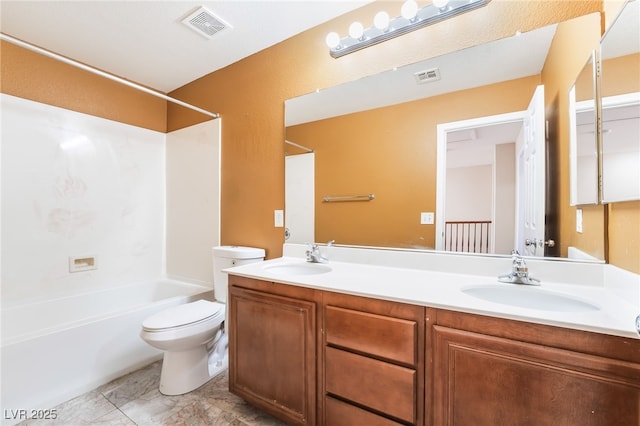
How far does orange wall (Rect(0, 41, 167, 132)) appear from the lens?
1.89 m

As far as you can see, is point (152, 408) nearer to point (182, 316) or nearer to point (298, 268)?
point (182, 316)

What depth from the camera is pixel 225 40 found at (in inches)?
77.2

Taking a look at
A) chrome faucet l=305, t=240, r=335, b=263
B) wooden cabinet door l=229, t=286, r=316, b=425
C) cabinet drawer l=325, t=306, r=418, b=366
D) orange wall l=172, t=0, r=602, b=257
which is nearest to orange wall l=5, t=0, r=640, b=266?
orange wall l=172, t=0, r=602, b=257

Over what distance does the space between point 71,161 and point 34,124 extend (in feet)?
1.03

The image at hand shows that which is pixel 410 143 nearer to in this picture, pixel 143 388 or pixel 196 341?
pixel 196 341

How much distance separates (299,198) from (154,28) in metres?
1.51

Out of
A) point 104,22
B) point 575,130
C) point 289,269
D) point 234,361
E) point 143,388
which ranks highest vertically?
point 104,22

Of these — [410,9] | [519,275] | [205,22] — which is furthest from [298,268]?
[205,22]

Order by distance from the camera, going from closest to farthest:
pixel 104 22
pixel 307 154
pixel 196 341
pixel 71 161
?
pixel 196 341, pixel 104 22, pixel 307 154, pixel 71 161

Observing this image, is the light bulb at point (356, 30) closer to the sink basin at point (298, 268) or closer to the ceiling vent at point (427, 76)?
the ceiling vent at point (427, 76)

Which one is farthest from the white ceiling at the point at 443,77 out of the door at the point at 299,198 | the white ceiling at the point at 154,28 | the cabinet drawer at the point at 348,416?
the cabinet drawer at the point at 348,416

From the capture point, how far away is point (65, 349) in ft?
5.18

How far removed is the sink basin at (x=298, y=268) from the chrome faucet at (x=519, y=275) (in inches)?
34.4

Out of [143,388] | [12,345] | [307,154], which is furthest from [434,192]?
[12,345]
